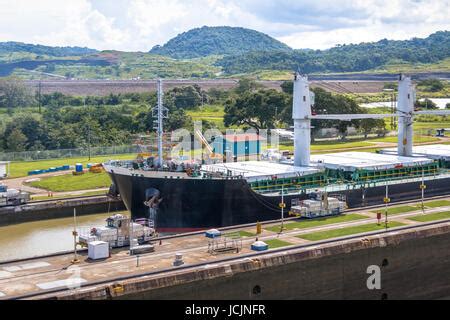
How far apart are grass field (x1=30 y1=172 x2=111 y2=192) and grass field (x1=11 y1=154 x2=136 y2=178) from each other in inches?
208

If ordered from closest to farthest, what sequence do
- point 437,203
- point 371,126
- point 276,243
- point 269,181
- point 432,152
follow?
point 276,243
point 269,181
point 437,203
point 432,152
point 371,126

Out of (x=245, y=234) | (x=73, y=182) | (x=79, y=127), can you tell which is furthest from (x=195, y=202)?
(x=79, y=127)

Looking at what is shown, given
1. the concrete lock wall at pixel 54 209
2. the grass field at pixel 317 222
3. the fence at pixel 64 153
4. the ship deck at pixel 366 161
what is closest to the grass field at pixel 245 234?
the grass field at pixel 317 222

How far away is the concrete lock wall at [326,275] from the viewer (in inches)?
1131

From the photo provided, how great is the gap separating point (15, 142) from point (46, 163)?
450 inches

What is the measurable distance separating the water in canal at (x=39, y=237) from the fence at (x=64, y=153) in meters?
26.2

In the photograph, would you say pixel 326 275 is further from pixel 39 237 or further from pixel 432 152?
pixel 432 152

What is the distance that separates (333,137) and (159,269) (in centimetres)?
6738

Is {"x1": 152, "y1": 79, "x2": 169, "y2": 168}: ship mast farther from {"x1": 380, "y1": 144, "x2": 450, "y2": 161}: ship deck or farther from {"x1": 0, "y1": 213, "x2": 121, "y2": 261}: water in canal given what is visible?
{"x1": 380, "y1": 144, "x2": 450, "y2": 161}: ship deck

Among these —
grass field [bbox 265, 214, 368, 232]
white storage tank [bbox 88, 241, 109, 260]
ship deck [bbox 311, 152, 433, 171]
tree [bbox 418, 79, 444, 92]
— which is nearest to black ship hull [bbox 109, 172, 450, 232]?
grass field [bbox 265, 214, 368, 232]

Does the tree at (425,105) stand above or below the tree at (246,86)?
below

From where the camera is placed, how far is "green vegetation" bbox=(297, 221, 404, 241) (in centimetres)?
3666

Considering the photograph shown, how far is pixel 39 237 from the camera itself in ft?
155

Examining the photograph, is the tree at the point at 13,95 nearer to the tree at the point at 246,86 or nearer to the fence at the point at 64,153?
the tree at the point at 246,86
